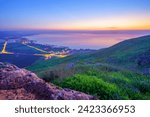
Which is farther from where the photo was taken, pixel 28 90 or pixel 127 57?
pixel 127 57

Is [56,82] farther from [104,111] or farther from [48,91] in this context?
[104,111]

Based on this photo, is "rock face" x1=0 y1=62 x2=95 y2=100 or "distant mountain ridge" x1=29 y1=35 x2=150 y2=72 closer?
"rock face" x1=0 y1=62 x2=95 y2=100

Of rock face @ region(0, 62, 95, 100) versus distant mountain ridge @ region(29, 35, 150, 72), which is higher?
rock face @ region(0, 62, 95, 100)

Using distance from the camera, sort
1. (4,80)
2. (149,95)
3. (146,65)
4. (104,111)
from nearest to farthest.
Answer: (104,111)
(4,80)
(149,95)
(146,65)

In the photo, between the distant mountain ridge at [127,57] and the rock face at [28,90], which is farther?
the distant mountain ridge at [127,57]

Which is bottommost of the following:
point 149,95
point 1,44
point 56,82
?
point 1,44

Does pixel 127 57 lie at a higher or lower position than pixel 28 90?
lower

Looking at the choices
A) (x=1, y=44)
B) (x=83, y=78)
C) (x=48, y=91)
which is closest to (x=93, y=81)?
(x=83, y=78)

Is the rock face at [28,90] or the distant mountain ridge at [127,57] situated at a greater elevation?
the rock face at [28,90]
